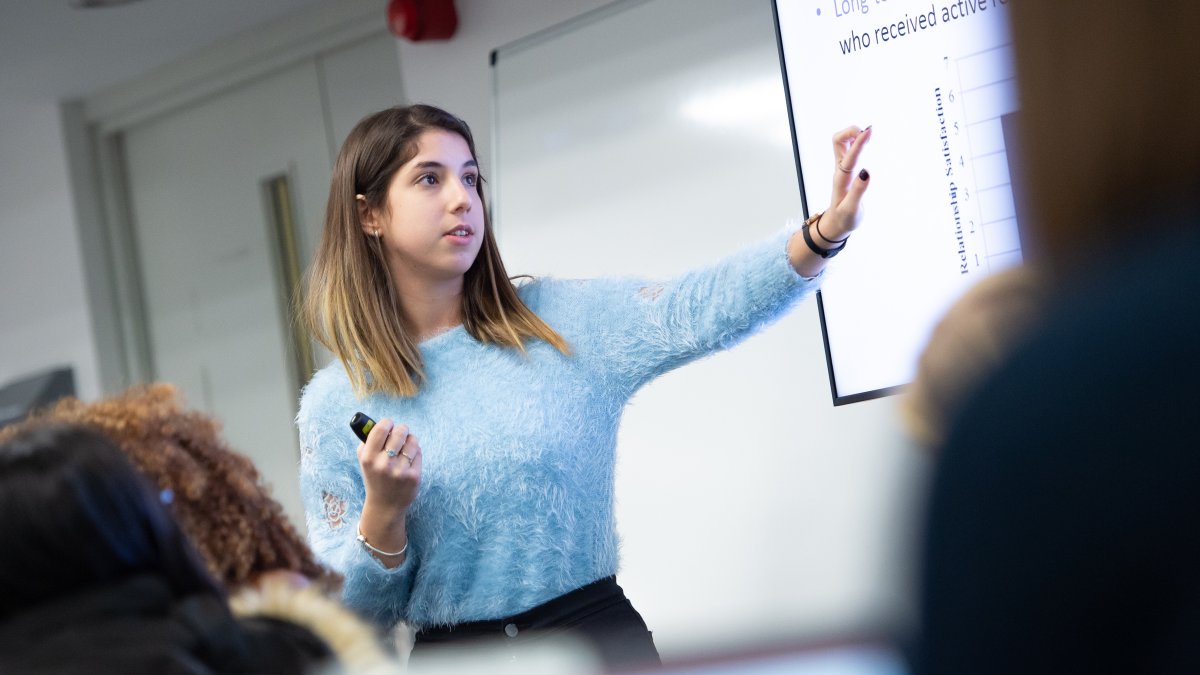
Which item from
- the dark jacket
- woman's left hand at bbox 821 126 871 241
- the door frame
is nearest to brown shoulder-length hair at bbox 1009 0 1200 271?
the dark jacket

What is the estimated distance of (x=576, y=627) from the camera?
1703mm

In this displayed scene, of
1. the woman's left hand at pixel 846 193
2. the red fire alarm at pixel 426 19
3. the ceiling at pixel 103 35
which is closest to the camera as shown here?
the woman's left hand at pixel 846 193

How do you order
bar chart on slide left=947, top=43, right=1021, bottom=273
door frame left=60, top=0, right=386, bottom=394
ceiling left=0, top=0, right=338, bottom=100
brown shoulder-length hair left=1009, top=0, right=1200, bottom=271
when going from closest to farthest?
brown shoulder-length hair left=1009, top=0, right=1200, bottom=271 < bar chart on slide left=947, top=43, right=1021, bottom=273 < ceiling left=0, top=0, right=338, bottom=100 < door frame left=60, top=0, right=386, bottom=394

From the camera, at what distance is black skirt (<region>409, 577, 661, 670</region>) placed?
5.58 feet

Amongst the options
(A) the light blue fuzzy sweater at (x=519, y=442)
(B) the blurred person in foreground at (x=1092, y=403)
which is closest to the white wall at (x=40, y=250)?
(A) the light blue fuzzy sweater at (x=519, y=442)

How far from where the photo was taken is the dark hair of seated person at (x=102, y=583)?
75 cm

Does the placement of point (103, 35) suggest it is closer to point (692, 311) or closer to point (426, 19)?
point (426, 19)

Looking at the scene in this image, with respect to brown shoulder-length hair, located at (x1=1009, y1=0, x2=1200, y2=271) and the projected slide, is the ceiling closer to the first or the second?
the projected slide

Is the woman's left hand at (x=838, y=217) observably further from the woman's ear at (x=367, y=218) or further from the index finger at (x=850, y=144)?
the woman's ear at (x=367, y=218)

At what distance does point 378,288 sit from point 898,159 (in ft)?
3.19

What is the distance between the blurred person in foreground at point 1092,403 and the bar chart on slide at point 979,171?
1.78 meters

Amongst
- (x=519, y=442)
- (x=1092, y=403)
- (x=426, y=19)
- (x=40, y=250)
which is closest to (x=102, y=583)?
(x=1092, y=403)

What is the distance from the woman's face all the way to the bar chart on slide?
33.2 inches

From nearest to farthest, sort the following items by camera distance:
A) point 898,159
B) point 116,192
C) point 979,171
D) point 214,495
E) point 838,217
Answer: point 214,495 < point 838,217 < point 979,171 < point 898,159 < point 116,192
